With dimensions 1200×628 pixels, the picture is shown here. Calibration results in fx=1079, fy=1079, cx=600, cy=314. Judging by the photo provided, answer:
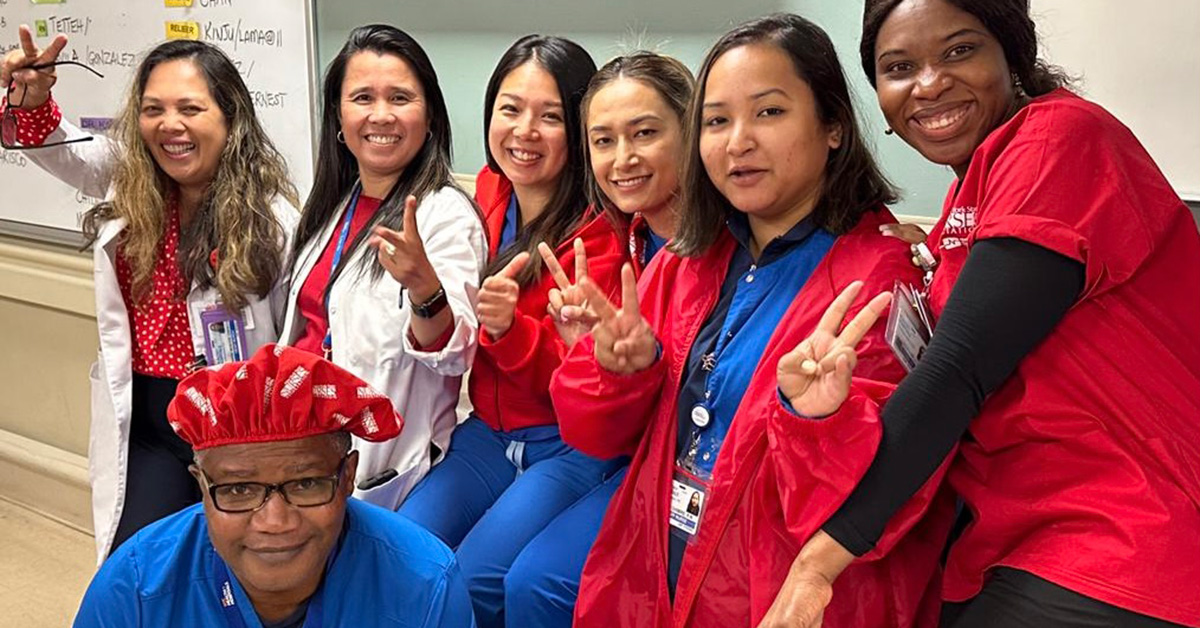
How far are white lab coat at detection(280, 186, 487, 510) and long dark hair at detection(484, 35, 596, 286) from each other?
111 mm

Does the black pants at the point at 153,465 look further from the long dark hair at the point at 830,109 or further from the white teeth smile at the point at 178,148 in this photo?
the long dark hair at the point at 830,109

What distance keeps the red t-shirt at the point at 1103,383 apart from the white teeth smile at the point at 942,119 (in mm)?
140

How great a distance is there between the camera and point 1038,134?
1295mm

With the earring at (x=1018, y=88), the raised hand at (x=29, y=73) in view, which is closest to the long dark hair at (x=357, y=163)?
the raised hand at (x=29, y=73)

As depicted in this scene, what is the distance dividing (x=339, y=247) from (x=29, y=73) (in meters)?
0.80

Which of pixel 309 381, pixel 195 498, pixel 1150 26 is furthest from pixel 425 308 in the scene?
pixel 1150 26

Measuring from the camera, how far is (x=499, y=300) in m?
2.05

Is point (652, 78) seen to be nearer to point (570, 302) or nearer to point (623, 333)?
point (570, 302)

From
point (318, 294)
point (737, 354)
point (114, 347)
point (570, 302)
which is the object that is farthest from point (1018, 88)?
point (114, 347)

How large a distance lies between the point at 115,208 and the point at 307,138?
0.76 metres

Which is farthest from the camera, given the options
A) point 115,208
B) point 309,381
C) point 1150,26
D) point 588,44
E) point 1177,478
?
point 588,44

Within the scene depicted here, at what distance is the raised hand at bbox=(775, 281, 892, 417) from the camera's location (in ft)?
4.25

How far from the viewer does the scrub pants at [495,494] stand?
2.02 metres

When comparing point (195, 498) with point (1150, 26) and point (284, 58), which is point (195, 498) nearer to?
point (284, 58)
